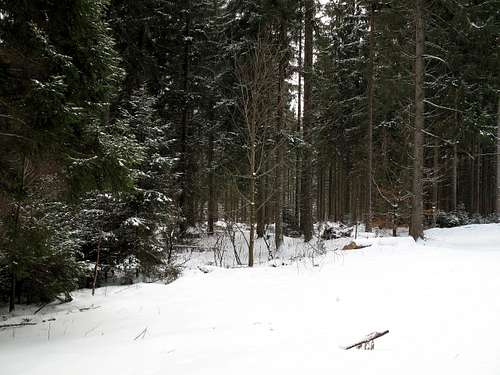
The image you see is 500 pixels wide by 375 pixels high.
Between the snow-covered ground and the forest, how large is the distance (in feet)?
5.01

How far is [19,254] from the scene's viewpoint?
20.4 feet

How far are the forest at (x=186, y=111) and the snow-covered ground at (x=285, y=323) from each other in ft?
5.01

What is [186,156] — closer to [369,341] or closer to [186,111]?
[186,111]

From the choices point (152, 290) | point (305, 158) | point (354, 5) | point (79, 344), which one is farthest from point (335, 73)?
point (79, 344)

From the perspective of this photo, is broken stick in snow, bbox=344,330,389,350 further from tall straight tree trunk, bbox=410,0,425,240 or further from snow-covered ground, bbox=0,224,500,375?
tall straight tree trunk, bbox=410,0,425,240

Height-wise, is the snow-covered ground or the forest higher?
the forest

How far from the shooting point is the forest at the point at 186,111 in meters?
5.82

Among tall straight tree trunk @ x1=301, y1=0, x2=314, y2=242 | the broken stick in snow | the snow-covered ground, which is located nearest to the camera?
the snow-covered ground

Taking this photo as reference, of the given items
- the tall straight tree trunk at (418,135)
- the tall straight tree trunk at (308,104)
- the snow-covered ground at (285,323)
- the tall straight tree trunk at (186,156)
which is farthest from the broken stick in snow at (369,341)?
the tall straight tree trunk at (186,156)

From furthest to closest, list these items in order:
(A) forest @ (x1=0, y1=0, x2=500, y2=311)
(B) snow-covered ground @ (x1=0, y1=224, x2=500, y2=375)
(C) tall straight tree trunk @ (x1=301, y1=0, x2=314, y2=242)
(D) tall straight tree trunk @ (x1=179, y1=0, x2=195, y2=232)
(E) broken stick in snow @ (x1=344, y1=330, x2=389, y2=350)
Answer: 1. (D) tall straight tree trunk @ (x1=179, y1=0, x2=195, y2=232)
2. (C) tall straight tree trunk @ (x1=301, y1=0, x2=314, y2=242)
3. (A) forest @ (x1=0, y1=0, x2=500, y2=311)
4. (E) broken stick in snow @ (x1=344, y1=330, x2=389, y2=350)
5. (B) snow-covered ground @ (x1=0, y1=224, x2=500, y2=375)

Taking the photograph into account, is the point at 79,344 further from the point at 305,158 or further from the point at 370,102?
the point at 370,102

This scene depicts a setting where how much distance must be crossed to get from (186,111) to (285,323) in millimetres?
→ 14768

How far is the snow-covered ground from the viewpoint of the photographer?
3.83m

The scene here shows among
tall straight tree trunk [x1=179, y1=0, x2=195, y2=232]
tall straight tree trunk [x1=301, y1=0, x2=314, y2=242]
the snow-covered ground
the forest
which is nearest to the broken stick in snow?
the snow-covered ground
